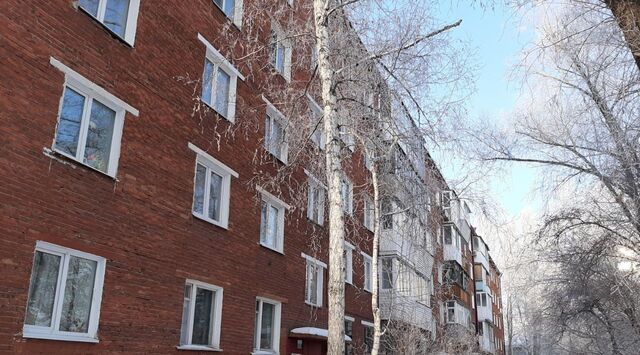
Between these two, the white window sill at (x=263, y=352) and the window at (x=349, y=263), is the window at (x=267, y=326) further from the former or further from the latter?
the window at (x=349, y=263)

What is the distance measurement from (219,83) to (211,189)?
2.54 m

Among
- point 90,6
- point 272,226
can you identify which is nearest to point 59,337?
point 90,6

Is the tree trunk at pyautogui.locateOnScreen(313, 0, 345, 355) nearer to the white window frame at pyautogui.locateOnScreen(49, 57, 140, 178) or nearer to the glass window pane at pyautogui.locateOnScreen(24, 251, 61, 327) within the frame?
the white window frame at pyautogui.locateOnScreen(49, 57, 140, 178)

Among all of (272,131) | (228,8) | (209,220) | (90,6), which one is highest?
(228,8)

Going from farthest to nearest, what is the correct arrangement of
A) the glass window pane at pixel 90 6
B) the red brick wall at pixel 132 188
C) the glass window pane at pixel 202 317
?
1. the glass window pane at pixel 202 317
2. the glass window pane at pixel 90 6
3. the red brick wall at pixel 132 188

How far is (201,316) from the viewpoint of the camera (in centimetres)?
1098

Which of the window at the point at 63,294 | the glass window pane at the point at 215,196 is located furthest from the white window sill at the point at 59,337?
the glass window pane at the point at 215,196

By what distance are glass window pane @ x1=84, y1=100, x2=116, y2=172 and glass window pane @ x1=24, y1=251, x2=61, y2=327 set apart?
1.64m

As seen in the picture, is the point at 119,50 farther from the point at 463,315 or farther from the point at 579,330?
the point at 463,315

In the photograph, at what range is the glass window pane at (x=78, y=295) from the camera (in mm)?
7742

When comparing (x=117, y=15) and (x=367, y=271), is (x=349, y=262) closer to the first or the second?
(x=367, y=271)

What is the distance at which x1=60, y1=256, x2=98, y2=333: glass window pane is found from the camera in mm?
7742

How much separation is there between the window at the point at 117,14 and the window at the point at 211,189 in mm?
2493

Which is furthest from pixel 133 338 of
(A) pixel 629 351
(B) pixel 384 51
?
(A) pixel 629 351
